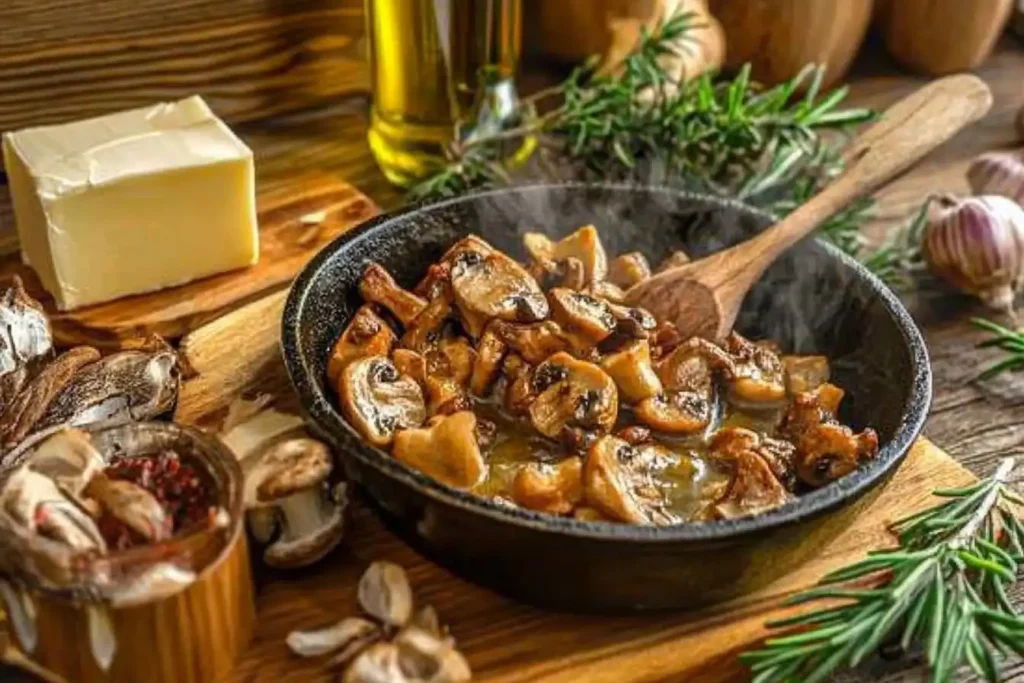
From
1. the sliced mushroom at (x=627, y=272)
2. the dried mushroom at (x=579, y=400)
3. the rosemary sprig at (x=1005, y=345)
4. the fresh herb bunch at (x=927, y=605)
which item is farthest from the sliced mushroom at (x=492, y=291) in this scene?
the rosemary sprig at (x=1005, y=345)

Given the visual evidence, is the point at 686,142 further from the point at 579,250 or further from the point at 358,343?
the point at 358,343

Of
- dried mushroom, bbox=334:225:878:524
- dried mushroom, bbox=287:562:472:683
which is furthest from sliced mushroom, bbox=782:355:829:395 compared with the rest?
dried mushroom, bbox=287:562:472:683

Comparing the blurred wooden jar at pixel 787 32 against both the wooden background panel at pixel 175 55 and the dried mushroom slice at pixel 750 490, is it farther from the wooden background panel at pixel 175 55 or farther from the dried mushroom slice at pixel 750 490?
the dried mushroom slice at pixel 750 490

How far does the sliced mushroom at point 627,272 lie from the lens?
4.40 feet

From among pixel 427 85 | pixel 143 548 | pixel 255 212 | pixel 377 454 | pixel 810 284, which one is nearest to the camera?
pixel 143 548

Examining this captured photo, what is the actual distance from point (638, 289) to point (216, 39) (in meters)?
0.63

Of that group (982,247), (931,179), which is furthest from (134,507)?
(931,179)

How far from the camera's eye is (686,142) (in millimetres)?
1544

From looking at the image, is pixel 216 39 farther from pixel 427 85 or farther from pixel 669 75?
pixel 669 75

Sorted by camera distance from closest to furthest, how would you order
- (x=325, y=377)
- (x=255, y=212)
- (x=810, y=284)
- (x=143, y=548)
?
(x=143, y=548) < (x=325, y=377) < (x=810, y=284) < (x=255, y=212)

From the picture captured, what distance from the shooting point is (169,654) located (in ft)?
3.17

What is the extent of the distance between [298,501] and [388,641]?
13 centimetres

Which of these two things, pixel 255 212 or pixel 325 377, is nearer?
pixel 325 377

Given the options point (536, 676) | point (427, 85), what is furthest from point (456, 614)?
point (427, 85)
